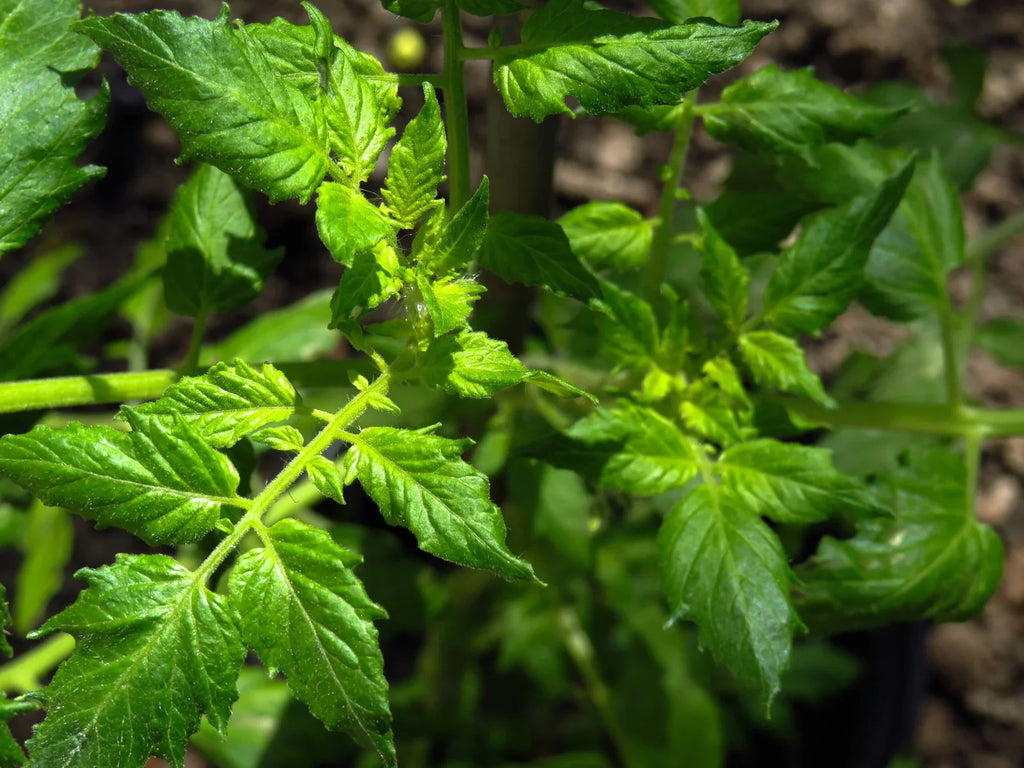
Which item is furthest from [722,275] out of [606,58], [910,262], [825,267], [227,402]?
[227,402]

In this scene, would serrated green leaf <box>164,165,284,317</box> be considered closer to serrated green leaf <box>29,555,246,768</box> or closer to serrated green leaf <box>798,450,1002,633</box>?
serrated green leaf <box>29,555,246,768</box>

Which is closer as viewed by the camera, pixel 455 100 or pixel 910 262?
pixel 455 100

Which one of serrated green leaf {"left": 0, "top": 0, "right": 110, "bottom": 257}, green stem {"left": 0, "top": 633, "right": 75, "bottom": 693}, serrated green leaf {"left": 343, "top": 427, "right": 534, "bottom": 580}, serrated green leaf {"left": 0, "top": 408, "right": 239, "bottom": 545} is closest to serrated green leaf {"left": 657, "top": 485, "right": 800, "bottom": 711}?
serrated green leaf {"left": 343, "top": 427, "right": 534, "bottom": 580}

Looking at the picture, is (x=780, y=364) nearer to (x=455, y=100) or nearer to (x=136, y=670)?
(x=455, y=100)

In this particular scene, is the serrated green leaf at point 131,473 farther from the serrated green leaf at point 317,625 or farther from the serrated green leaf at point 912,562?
the serrated green leaf at point 912,562

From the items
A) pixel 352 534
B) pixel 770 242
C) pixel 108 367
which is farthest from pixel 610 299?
pixel 108 367

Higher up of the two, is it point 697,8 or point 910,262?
point 697,8
